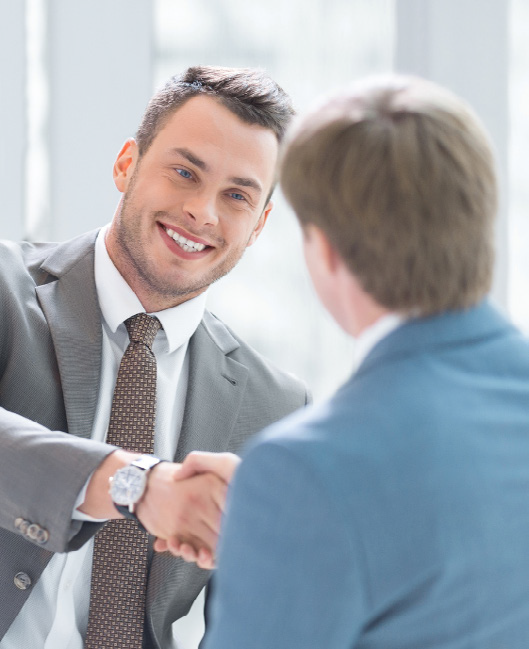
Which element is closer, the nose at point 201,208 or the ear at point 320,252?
the ear at point 320,252

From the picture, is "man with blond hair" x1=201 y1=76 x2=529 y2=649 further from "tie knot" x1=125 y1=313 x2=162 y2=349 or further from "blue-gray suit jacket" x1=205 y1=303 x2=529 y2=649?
"tie knot" x1=125 y1=313 x2=162 y2=349

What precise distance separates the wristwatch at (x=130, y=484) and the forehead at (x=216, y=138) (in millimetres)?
762

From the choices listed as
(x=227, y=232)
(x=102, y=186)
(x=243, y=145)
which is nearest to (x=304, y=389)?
(x=227, y=232)

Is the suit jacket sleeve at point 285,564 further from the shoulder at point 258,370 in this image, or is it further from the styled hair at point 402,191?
the shoulder at point 258,370

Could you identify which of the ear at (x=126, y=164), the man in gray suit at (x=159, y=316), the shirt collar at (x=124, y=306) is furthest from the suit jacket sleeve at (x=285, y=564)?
the ear at (x=126, y=164)

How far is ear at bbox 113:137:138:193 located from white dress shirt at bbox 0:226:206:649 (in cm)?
12

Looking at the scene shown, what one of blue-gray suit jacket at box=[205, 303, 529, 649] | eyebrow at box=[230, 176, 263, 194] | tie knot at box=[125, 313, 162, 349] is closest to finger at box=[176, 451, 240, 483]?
blue-gray suit jacket at box=[205, 303, 529, 649]

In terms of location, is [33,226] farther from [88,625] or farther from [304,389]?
[88,625]

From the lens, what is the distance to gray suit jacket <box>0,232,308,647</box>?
4.33 feet

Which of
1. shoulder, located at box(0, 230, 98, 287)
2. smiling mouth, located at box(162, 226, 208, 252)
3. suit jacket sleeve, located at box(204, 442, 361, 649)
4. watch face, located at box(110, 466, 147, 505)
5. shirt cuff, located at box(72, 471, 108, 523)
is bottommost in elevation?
shirt cuff, located at box(72, 471, 108, 523)

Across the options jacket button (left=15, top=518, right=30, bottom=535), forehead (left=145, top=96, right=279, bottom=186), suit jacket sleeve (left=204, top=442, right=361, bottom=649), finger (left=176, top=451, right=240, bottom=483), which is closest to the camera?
suit jacket sleeve (left=204, top=442, right=361, bottom=649)

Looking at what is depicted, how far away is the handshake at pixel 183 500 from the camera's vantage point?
1.22 m

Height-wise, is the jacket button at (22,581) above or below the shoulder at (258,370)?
below

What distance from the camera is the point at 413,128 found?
31.5 inches
